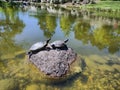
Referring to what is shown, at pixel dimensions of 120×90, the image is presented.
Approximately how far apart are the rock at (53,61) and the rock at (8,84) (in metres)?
1.99

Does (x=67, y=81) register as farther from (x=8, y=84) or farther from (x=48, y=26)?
(x=48, y=26)

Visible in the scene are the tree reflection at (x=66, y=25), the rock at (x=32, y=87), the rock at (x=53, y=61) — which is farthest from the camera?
the tree reflection at (x=66, y=25)

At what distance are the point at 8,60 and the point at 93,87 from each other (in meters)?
6.40

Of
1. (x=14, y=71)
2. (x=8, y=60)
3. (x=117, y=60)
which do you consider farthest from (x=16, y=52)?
(x=117, y=60)

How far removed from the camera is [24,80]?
12250mm

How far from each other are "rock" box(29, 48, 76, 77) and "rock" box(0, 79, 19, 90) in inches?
78.4

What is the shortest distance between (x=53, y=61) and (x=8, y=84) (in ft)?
10.4

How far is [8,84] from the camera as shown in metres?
11.4

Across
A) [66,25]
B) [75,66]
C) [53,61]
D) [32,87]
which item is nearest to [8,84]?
[32,87]

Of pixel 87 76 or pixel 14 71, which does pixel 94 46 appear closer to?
pixel 87 76

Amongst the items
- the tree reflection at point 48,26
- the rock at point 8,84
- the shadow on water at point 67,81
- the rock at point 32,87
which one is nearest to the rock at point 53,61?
the shadow on water at point 67,81

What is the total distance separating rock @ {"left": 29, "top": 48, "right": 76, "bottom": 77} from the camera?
501 inches

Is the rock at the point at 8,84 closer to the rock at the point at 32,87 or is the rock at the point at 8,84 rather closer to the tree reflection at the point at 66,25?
the rock at the point at 32,87

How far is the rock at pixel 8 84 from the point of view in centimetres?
1115
